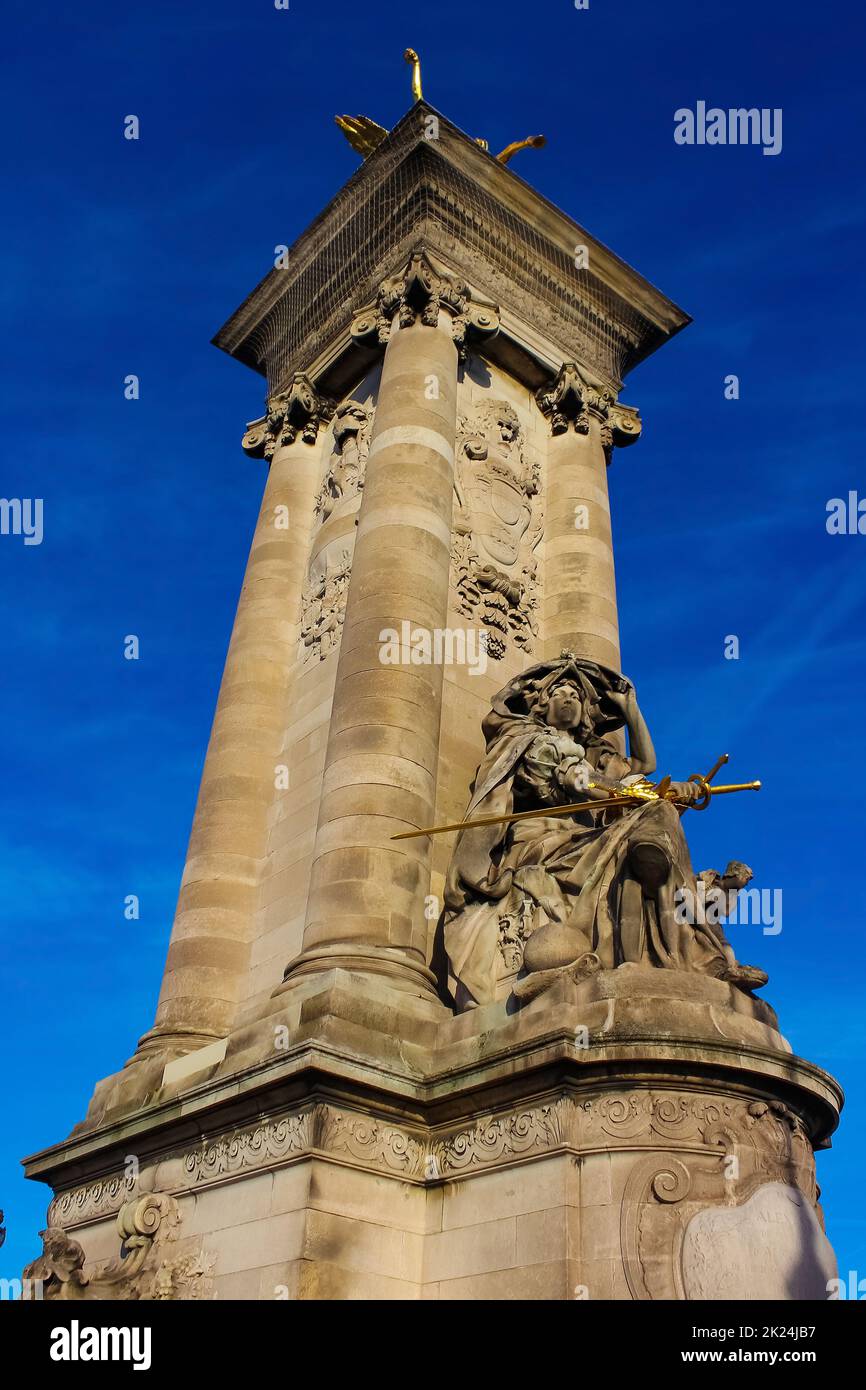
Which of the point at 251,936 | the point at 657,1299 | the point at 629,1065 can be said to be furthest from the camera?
the point at 251,936

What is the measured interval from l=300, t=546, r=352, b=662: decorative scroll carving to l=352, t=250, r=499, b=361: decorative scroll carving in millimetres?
3253

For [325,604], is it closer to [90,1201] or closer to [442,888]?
[442,888]

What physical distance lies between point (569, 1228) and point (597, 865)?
3496 millimetres

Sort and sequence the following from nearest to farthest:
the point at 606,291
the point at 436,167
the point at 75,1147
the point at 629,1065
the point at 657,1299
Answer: the point at 657,1299 < the point at 629,1065 < the point at 75,1147 < the point at 436,167 < the point at 606,291

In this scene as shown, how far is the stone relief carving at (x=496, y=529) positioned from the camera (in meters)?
17.0

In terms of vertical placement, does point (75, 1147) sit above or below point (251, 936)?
below

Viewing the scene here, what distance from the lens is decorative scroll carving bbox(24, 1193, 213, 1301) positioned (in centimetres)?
1168

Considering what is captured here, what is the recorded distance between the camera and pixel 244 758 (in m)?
17.2

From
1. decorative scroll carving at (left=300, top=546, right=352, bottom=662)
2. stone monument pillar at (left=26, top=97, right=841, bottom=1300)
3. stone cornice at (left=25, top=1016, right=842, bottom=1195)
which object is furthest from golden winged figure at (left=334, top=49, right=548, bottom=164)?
stone cornice at (left=25, top=1016, right=842, bottom=1195)

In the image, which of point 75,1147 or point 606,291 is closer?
point 75,1147
